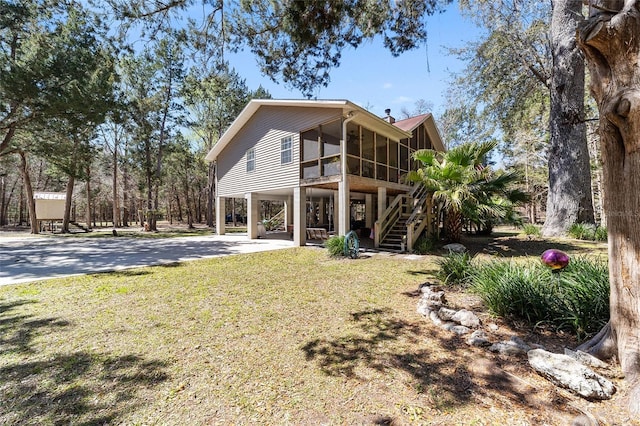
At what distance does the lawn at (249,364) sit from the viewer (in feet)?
6.92

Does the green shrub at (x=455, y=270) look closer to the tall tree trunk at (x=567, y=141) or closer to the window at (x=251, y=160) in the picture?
the tall tree trunk at (x=567, y=141)

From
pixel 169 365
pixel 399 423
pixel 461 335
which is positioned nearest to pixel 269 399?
pixel 399 423

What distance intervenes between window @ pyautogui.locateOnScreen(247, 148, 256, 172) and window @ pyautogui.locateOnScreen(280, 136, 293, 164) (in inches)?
85.5

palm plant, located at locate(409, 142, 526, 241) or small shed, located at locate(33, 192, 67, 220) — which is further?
small shed, located at locate(33, 192, 67, 220)

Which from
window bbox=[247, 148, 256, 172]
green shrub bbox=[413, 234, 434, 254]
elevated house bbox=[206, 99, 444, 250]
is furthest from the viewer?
window bbox=[247, 148, 256, 172]

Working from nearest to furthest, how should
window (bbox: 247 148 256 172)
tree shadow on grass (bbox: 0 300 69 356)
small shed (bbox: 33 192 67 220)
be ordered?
1. tree shadow on grass (bbox: 0 300 69 356)
2. window (bbox: 247 148 256 172)
3. small shed (bbox: 33 192 67 220)

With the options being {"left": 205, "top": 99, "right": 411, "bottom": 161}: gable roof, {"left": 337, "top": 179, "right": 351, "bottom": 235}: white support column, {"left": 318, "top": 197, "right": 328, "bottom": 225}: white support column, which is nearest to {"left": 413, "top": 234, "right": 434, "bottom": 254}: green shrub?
{"left": 337, "top": 179, "right": 351, "bottom": 235}: white support column

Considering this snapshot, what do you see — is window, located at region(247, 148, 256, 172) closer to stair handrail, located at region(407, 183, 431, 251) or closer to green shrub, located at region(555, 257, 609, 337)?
stair handrail, located at region(407, 183, 431, 251)

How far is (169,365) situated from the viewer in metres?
2.75

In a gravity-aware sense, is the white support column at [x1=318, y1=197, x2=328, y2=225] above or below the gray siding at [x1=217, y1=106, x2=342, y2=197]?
below

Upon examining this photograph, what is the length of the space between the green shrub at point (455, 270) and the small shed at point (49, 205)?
25032mm

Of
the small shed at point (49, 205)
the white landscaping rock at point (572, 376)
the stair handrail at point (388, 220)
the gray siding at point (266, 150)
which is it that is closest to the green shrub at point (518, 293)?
the white landscaping rock at point (572, 376)

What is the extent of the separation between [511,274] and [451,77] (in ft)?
45.7

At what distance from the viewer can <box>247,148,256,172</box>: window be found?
45.5 ft
